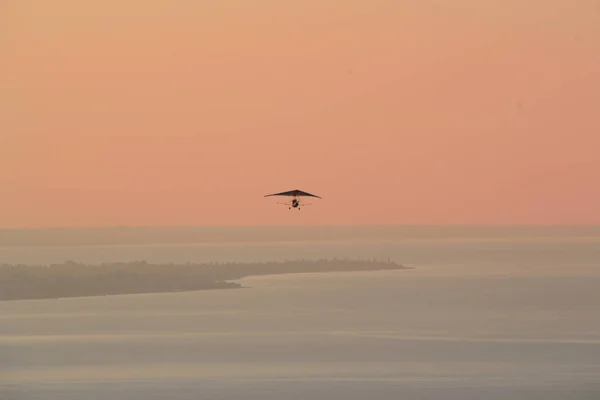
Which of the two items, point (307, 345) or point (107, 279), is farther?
point (107, 279)

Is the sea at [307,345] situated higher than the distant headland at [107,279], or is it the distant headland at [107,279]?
the distant headland at [107,279]

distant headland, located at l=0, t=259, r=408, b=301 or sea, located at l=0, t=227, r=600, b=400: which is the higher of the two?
distant headland, located at l=0, t=259, r=408, b=301

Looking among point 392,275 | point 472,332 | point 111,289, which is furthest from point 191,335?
point 392,275

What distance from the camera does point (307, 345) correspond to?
6203 cm

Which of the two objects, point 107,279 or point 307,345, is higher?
point 107,279

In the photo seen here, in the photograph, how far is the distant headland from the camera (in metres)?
93.1

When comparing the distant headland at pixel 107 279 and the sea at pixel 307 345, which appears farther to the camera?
the distant headland at pixel 107 279

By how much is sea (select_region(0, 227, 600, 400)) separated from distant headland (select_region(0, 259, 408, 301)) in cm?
402

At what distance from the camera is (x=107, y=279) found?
328 feet

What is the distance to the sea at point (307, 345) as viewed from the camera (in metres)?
48.9

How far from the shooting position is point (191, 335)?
66812mm

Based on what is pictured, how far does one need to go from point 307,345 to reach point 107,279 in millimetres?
41048

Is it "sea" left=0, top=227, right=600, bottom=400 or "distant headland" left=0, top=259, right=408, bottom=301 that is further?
"distant headland" left=0, top=259, right=408, bottom=301

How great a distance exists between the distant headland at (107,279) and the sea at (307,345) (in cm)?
402
